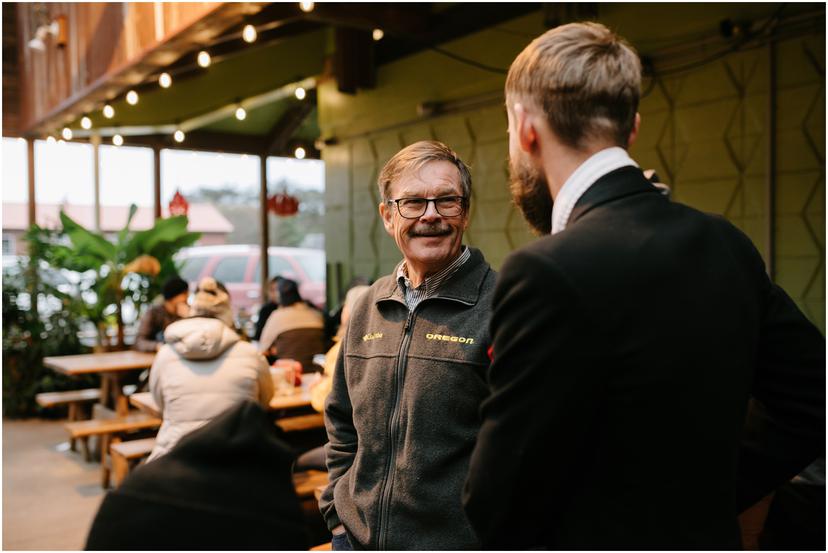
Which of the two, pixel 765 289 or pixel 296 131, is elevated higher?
pixel 296 131

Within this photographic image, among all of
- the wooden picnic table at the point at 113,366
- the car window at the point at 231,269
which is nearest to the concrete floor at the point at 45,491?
the wooden picnic table at the point at 113,366

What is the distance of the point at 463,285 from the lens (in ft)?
5.62

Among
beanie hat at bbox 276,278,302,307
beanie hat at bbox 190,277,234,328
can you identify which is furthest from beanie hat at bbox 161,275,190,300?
beanie hat at bbox 190,277,234,328

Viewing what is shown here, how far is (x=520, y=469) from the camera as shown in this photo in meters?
1.02

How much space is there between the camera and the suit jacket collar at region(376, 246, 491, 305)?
5.55 feet

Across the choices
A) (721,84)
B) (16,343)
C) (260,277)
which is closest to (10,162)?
(16,343)

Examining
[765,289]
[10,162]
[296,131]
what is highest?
[296,131]

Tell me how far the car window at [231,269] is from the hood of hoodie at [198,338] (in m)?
7.86

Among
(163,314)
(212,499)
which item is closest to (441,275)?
(212,499)

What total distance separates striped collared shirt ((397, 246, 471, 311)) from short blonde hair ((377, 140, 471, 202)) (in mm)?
154

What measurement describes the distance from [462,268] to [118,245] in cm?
660

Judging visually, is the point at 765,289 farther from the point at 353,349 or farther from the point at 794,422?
the point at 353,349

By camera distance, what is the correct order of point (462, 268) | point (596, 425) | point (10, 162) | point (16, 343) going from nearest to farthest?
point (596, 425), point (462, 268), point (16, 343), point (10, 162)

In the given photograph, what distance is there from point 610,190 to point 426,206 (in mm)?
706
